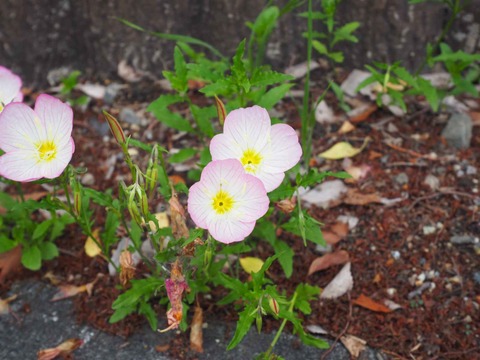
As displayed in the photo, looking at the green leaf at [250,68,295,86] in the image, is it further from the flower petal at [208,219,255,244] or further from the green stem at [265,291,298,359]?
the green stem at [265,291,298,359]

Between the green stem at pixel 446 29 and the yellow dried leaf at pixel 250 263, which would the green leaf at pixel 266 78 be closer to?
the yellow dried leaf at pixel 250 263

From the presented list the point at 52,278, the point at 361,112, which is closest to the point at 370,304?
the point at 361,112

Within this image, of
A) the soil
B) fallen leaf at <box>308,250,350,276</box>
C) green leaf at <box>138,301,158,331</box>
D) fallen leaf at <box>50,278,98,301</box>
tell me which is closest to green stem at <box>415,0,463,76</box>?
the soil

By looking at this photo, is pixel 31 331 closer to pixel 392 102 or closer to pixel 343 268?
pixel 343 268

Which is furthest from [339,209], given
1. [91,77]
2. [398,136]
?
[91,77]

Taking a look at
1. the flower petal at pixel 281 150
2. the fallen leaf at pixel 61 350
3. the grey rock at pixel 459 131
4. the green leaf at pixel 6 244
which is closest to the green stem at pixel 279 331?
the flower petal at pixel 281 150
